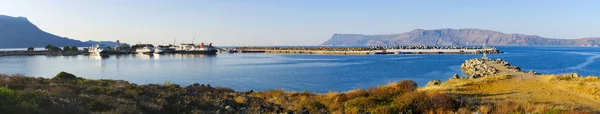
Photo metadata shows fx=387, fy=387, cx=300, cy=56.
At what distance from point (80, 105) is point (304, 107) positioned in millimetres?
7038

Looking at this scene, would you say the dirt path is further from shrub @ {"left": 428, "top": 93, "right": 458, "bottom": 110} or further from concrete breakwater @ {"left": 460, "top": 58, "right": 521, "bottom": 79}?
concrete breakwater @ {"left": 460, "top": 58, "right": 521, "bottom": 79}

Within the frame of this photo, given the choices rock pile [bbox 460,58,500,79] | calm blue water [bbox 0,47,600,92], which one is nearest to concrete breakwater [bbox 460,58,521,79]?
rock pile [bbox 460,58,500,79]

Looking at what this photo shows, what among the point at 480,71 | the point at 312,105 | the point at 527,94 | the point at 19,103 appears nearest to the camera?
the point at 19,103

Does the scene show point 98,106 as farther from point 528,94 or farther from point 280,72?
point 280,72

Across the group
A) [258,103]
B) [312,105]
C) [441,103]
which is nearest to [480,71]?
[441,103]

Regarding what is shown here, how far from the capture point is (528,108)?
11.8 meters

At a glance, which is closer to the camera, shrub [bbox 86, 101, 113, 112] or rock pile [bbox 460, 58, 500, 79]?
shrub [bbox 86, 101, 113, 112]

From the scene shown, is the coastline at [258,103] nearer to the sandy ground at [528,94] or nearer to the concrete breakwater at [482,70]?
the sandy ground at [528,94]

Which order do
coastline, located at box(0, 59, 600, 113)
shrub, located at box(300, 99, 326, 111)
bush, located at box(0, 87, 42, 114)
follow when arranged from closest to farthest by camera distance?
1. bush, located at box(0, 87, 42, 114)
2. coastline, located at box(0, 59, 600, 113)
3. shrub, located at box(300, 99, 326, 111)

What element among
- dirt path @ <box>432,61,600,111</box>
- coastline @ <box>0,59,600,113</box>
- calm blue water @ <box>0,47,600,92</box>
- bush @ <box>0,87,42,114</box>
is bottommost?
calm blue water @ <box>0,47,600,92</box>

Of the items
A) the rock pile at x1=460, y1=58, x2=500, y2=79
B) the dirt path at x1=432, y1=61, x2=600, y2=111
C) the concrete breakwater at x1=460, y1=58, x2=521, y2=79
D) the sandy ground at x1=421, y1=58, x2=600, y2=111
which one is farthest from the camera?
the concrete breakwater at x1=460, y1=58, x2=521, y2=79

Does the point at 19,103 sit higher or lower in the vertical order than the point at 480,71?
higher

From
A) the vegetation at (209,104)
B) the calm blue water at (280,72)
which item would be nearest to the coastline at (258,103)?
the vegetation at (209,104)

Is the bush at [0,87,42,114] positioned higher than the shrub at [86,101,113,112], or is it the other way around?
the bush at [0,87,42,114]
